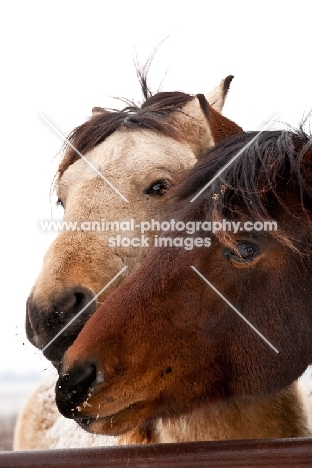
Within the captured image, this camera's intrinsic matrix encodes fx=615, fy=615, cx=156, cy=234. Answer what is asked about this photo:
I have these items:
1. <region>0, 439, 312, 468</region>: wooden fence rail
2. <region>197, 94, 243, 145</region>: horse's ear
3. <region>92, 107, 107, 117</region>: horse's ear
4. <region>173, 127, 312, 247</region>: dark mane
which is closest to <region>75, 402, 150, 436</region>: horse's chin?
<region>0, 439, 312, 468</region>: wooden fence rail

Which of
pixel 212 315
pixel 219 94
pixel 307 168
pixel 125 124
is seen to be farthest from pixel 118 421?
pixel 219 94

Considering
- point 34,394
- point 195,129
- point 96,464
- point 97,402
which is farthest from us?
point 34,394

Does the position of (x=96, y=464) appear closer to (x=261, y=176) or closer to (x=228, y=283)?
(x=228, y=283)

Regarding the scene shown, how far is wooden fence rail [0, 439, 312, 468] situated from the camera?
1.86m

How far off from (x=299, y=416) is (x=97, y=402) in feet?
3.81

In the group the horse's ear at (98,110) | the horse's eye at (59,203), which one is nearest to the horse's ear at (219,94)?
the horse's ear at (98,110)

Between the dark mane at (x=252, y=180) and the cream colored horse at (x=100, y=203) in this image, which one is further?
the cream colored horse at (x=100, y=203)

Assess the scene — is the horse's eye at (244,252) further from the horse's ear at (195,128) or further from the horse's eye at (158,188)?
the horse's ear at (195,128)

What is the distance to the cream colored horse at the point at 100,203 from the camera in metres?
2.79

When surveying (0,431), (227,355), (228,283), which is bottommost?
(0,431)

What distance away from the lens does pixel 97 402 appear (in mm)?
2104

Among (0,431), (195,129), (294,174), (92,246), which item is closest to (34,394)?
(92,246)

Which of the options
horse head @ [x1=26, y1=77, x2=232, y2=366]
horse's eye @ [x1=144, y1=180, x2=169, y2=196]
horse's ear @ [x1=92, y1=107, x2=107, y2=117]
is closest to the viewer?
horse head @ [x1=26, y1=77, x2=232, y2=366]

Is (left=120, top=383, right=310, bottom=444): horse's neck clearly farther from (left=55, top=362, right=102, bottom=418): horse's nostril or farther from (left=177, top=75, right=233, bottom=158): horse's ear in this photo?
(left=177, top=75, right=233, bottom=158): horse's ear
